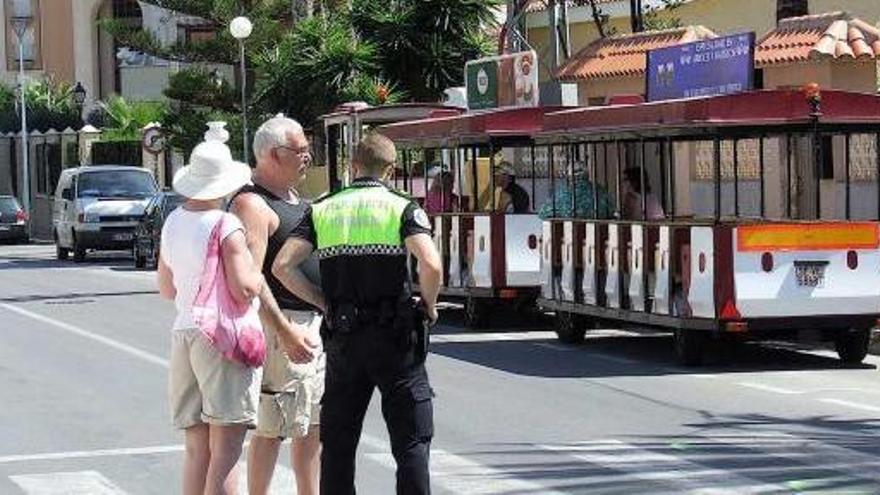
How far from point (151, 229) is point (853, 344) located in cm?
2103

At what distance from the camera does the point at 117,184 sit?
4084cm

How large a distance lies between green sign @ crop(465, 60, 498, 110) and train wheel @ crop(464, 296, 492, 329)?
18.9ft

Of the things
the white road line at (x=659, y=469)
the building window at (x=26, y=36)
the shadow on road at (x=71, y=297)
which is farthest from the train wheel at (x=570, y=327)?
the building window at (x=26, y=36)

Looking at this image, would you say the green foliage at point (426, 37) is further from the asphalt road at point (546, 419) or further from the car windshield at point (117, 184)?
the asphalt road at point (546, 419)

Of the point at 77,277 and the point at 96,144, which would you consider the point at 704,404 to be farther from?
the point at 96,144

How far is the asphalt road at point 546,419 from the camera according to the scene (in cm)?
1048

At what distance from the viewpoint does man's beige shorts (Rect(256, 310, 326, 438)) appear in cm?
830

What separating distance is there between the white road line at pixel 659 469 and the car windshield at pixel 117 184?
97.4 ft

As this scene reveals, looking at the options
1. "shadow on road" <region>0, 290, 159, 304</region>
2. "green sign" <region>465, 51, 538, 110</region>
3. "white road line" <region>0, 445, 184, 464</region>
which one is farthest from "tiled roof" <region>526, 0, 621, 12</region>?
"white road line" <region>0, 445, 184, 464</region>

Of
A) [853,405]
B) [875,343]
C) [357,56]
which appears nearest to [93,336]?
[875,343]

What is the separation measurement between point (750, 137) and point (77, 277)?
1931cm

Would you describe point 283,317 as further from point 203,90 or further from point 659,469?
point 203,90

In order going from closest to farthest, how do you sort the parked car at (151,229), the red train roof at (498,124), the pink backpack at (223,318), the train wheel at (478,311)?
the pink backpack at (223,318) < the red train roof at (498,124) < the train wheel at (478,311) < the parked car at (151,229)

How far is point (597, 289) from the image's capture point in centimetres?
1803
